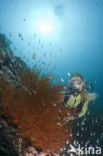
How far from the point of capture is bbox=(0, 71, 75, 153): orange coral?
3402mm

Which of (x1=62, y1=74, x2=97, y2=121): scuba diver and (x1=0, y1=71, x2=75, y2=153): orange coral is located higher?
(x1=62, y1=74, x2=97, y2=121): scuba diver

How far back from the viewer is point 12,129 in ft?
11.2

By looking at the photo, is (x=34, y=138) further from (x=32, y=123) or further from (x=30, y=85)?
(x=30, y=85)

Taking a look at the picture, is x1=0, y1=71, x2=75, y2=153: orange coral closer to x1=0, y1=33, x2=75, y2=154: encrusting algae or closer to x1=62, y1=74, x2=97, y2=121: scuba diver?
x1=0, y1=33, x2=75, y2=154: encrusting algae

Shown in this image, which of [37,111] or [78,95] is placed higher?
[78,95]

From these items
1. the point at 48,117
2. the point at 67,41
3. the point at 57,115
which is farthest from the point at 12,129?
the point at 67,41

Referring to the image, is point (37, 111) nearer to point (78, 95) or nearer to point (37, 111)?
→ point (37, 111)

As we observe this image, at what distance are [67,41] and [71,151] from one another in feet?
281

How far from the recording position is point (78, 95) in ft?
17.0

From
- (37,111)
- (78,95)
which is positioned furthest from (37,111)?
(78,95)

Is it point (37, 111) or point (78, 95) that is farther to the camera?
point (78, 95)

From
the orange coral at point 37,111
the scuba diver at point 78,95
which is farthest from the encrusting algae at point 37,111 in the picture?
the scuba diver at point 78,95

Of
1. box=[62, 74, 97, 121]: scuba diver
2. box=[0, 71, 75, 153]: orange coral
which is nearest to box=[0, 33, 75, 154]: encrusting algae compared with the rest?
box=[0, 71, 75, 153]: orange coral

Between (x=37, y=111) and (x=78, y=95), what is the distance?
2295 mm
